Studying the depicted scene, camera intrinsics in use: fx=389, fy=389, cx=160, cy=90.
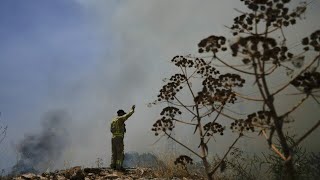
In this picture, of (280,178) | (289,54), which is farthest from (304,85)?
(280,178)

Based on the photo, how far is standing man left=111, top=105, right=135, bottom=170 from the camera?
14.8 meters

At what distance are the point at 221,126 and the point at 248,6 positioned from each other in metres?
2.45

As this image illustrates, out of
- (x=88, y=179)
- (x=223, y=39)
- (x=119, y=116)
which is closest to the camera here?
(x=223, y=39)

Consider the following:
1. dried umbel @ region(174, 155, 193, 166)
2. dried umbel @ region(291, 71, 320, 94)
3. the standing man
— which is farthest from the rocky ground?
dried umbel @ region(291, 71, 320, 94)

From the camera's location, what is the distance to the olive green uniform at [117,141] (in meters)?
14.8

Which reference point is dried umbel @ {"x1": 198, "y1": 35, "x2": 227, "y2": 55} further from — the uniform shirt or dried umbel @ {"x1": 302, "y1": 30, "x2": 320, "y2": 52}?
the uniform shirt

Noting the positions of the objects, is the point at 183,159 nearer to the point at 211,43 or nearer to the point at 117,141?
the point at 211,43

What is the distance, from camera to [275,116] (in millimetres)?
3566

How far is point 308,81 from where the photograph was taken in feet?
12.2

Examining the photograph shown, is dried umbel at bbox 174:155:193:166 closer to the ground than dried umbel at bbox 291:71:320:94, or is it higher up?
closer to the ground

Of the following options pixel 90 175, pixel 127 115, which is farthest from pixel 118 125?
pixel 90 175

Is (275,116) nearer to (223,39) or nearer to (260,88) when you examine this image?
(260,88)

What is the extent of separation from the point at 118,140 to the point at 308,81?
11.7m

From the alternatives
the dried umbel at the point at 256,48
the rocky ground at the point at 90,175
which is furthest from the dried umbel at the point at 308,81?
the rocky ground at the point at 90,175
